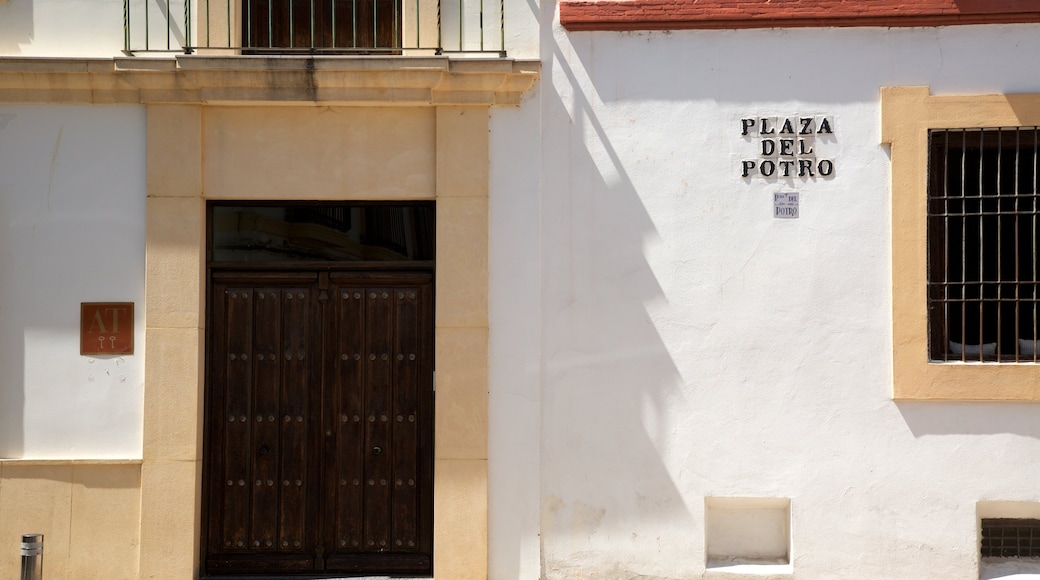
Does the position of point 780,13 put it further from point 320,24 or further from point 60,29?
point 60,29

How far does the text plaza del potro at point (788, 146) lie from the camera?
7.84 metres

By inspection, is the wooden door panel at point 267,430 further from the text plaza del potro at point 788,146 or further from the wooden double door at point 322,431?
the text plaza del potro at point 788,146

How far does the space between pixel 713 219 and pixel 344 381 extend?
2909 millimetres

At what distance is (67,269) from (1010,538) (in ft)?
22.9

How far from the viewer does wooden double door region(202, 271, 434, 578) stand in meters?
8.03

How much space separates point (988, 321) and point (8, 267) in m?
7.00

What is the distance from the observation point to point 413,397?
8.06 m

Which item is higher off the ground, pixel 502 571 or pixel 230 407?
pixel 230 407

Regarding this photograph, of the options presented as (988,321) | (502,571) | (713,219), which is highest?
(713,219)

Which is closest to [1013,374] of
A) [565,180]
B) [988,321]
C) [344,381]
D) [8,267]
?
[988,321]

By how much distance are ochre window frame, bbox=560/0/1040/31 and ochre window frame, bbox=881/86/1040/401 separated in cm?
53

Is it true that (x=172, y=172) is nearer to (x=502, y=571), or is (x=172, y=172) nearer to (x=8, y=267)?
(x=8, y=267)

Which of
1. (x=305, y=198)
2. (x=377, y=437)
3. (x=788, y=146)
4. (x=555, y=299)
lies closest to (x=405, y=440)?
(x=377, y=437)

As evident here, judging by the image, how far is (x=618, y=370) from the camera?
785 centimetres
